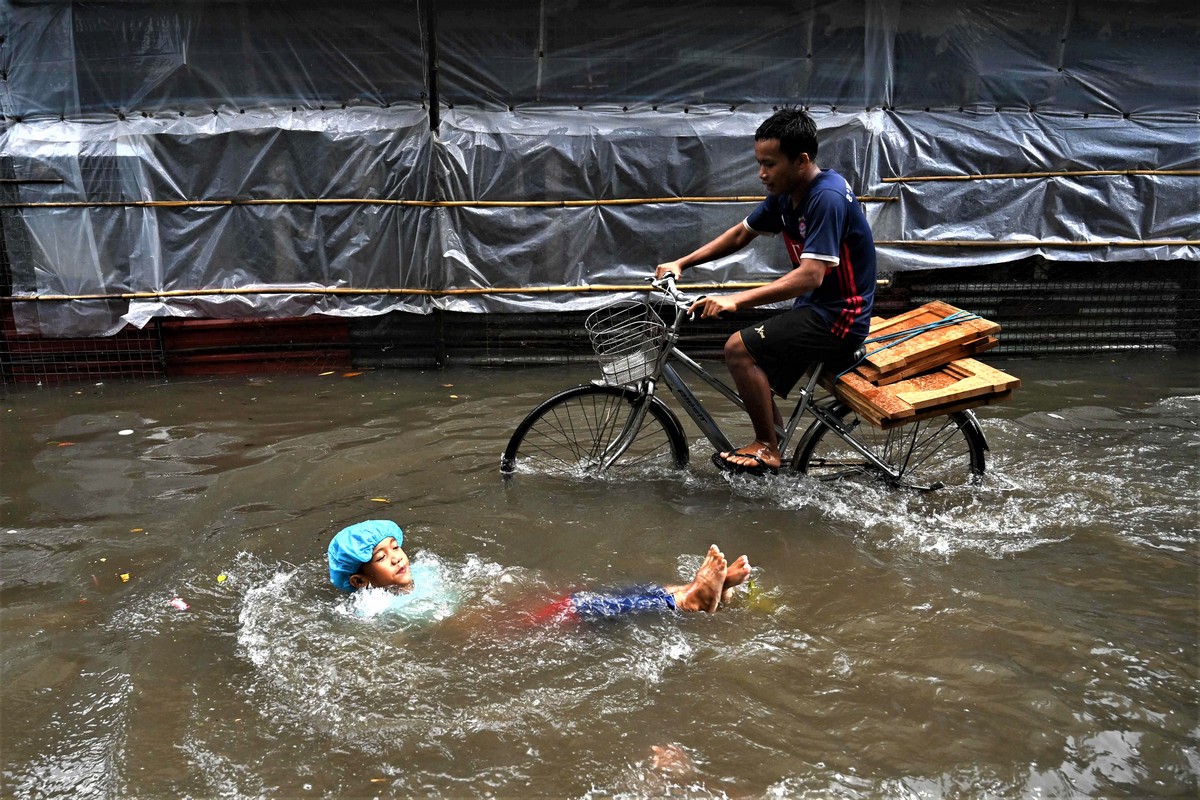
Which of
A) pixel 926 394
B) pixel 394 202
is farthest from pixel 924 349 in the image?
pixel 394 202

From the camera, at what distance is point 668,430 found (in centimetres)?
499

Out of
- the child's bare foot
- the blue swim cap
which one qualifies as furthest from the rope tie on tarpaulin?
the blue swim cap

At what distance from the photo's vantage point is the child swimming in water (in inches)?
138

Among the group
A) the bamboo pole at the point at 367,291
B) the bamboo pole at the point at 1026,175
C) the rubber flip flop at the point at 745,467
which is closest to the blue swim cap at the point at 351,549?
the rubber flip flop at the point at 745,467

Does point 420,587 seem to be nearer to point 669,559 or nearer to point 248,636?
point 248,636

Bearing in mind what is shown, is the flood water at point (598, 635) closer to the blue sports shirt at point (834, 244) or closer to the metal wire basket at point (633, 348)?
the metal wire basket at point (633, 348)

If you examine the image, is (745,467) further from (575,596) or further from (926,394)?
(575,596)

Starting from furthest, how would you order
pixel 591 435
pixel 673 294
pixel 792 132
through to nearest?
pixel 591 435 < pixel 673 294 < pixel 792 132

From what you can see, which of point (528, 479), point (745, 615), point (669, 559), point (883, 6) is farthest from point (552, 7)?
point (745, 615)

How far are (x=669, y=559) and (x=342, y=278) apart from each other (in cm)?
500

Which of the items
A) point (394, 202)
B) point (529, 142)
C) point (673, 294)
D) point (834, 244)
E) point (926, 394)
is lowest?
point (926, 394)

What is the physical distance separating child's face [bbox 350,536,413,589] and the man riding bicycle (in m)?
1.92

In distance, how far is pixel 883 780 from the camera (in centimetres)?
264

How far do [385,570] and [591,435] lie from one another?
1847 mm
